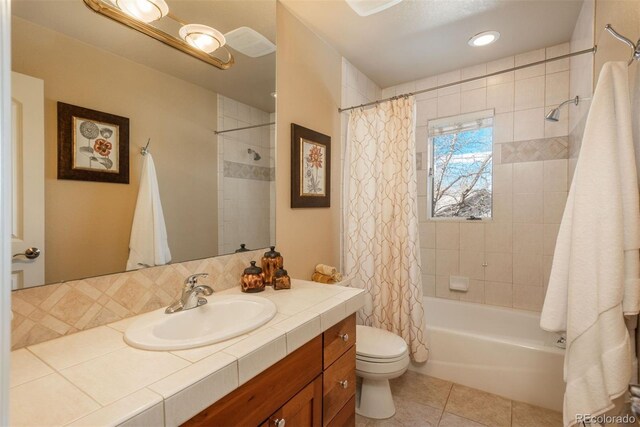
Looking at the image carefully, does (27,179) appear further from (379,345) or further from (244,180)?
(379,345)

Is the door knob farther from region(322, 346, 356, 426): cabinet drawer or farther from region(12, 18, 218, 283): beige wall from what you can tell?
region(322, 346, 356, 426): cabinet drawer

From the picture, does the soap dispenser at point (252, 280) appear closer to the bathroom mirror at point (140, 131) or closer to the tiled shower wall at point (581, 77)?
the bathroom mirror at point (140, 131)

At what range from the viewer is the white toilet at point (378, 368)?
173 centimetres

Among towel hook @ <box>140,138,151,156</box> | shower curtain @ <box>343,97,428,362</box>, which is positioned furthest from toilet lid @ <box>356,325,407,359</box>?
towel hook @ <box>140,138,151,156</box>

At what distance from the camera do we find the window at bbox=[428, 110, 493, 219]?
8.68 feet

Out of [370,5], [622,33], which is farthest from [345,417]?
[370,5]

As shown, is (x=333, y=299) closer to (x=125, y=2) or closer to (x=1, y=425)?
(x=1, y=425)

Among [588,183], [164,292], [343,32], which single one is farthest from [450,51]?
[164,292]

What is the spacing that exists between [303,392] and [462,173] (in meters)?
2.43

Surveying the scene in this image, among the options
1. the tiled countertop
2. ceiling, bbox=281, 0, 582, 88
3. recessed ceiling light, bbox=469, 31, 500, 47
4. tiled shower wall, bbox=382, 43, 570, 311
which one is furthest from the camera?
tiled shower wall, bbox=382, 43, 570, 311

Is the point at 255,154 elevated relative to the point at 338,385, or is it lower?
elevated

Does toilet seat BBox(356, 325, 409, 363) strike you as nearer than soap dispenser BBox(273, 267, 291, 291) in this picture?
No

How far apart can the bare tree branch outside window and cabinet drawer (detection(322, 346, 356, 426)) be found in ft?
6.30

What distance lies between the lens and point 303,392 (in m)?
1.07
